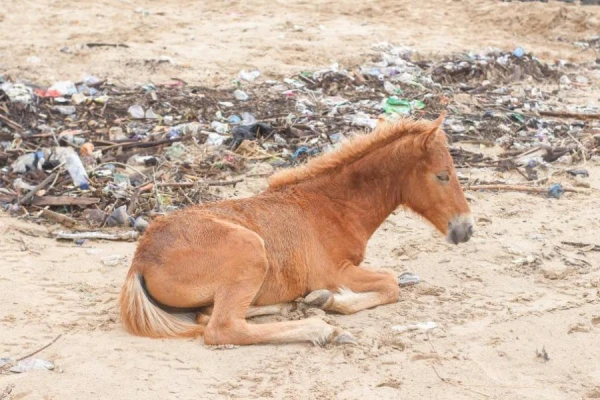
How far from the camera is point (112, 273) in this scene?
6473mm

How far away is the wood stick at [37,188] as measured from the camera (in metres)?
7.60

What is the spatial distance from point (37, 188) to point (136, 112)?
2.57m

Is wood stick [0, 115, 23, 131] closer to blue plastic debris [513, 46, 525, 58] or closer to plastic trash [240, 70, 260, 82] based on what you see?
plastic trash [240, 70, 260, 82]

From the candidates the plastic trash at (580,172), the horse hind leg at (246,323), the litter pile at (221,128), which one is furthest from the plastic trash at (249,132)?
the horse hind leg at (246,323)

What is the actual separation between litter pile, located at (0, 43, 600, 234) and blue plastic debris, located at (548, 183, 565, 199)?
1.38ft

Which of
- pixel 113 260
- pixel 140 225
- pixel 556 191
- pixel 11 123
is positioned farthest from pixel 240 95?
pixel 113 260

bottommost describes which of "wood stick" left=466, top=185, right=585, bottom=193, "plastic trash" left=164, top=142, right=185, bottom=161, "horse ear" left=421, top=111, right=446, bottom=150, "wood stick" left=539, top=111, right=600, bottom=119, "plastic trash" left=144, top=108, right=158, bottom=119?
"wood stick" left=539, top=111, right=600, bottom=119

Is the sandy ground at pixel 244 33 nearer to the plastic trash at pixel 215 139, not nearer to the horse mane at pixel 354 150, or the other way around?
the plastic trash at pixel 215 139

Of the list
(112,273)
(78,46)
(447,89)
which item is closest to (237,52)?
(78,46)

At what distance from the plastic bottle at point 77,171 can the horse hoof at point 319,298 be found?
3.15 m

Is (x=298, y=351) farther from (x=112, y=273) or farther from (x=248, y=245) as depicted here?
(x=112, y=273)

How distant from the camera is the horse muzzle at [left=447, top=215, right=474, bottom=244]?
19.4 feet

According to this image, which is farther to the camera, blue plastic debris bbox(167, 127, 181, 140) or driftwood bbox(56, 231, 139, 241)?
blue plastic debris bbox(167, 127, 181, 140)

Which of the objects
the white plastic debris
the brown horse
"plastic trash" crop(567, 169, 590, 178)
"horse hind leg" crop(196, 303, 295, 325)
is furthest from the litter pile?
the white plastic debris
